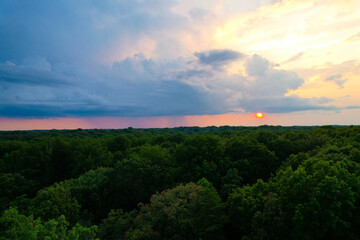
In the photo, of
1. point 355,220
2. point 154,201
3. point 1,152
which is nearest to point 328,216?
point 355,220

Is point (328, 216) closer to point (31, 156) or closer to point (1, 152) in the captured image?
point (31, 156)

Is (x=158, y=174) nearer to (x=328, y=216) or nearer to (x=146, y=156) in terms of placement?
(x=146, y=156)

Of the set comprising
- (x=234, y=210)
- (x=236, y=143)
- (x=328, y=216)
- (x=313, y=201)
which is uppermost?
(x=236, y=143)

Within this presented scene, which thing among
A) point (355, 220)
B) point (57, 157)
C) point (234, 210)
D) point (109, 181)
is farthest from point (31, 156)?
point (355, 220)

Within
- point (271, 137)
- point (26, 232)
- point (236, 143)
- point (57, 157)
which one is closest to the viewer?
point (26, 232)

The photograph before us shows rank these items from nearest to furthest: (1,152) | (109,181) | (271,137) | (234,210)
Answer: (234,210), (109,181), (271,137), (1,152)

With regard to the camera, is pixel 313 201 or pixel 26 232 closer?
pixel 26 232

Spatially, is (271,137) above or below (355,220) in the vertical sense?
above
